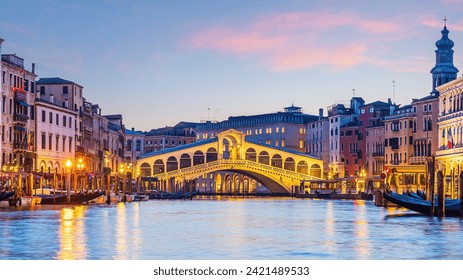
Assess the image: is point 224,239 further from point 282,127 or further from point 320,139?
point 282,127

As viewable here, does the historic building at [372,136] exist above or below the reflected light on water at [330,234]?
above

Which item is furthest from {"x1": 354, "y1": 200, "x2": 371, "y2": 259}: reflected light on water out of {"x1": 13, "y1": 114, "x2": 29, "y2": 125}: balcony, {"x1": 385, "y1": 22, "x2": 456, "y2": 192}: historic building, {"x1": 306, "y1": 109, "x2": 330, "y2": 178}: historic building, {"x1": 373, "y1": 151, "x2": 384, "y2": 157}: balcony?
{"x1": 306, "y1": 109, "x2": 330, "y2": 178}: historic building

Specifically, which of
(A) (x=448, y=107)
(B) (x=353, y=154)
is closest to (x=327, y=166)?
(B) (x=353, y=154)

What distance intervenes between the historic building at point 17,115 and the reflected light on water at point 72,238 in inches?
480

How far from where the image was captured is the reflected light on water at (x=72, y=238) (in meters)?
12.8

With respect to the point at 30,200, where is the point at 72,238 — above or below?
below

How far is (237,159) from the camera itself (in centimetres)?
5722

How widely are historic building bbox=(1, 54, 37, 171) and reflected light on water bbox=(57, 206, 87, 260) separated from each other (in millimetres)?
12199

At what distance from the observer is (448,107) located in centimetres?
4172

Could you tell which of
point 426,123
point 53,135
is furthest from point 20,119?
point 426,123

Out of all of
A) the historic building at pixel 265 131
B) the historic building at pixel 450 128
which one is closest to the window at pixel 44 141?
the historic building at pixel 450 128

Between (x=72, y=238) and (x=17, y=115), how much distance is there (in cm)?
1945

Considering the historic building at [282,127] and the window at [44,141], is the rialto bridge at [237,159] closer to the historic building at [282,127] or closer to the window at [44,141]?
the historic building at [282,127]

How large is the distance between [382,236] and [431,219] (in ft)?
16.9
